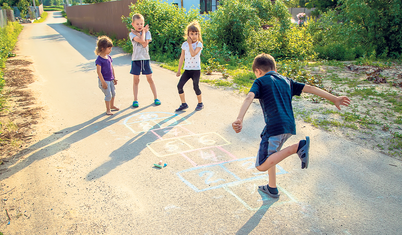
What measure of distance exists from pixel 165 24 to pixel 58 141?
844cm

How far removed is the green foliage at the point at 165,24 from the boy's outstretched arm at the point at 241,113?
352 inches

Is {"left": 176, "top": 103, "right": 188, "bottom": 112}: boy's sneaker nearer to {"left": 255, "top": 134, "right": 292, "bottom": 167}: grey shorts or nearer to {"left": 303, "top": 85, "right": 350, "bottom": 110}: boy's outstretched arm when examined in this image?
{"left": 255, "top": 134, "right": 292, "bottom": 167}: grey shorts

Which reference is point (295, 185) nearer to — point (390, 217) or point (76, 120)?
point (390, 217)

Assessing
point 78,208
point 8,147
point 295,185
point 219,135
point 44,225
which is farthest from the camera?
point 219,135

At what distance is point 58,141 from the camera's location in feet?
14.1

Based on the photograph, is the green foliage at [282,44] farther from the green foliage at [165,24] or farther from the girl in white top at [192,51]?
the girl in white top at [192,51]

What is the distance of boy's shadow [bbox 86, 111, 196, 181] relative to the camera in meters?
3.45

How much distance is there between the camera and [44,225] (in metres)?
2.58

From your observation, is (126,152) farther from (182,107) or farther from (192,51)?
(192,51)

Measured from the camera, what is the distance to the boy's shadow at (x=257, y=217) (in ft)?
8.15

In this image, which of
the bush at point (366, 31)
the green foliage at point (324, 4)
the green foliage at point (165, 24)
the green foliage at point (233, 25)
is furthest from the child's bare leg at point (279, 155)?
the green foliage at point (324, 4)

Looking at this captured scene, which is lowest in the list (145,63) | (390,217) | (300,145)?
(390,217)

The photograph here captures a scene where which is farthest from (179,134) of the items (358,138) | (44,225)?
(358,138)

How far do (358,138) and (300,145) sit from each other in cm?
219
